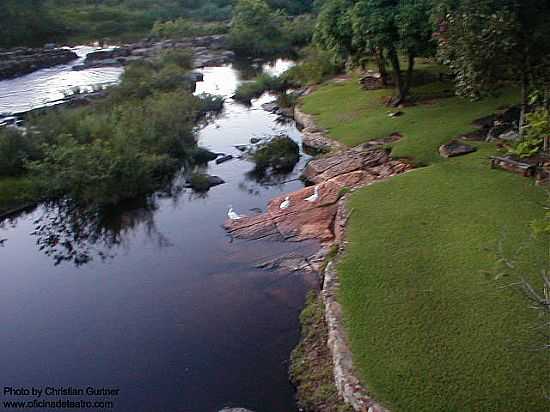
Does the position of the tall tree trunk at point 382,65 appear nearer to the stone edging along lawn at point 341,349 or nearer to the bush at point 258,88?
the bush at point 258,88

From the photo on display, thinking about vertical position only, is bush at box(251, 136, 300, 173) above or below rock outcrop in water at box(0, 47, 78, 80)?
above

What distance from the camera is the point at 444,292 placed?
12031mm

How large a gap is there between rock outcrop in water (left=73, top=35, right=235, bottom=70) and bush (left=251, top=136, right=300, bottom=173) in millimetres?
28689

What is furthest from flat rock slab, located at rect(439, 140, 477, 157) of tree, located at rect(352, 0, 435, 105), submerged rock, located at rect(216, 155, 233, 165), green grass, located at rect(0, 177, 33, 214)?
green grass, located at rect(0, 177, 33, 214)

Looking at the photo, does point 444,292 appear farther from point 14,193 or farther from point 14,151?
point 14,151

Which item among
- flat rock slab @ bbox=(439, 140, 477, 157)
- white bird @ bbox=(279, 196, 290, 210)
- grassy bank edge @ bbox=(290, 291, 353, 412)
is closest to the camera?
grassy bank edge @ bbox=(290, 291, 353, 412)

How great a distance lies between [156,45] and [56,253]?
154ft

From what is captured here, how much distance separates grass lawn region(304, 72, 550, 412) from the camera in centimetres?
966

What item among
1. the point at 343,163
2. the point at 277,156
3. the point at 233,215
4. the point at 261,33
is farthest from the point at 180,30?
the point at 233,215

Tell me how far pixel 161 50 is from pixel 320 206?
135 ft

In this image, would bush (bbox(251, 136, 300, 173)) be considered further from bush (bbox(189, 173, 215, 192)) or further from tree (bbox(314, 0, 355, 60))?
tree (bbox(314, 0, 355, 60))

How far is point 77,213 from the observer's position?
2228cm

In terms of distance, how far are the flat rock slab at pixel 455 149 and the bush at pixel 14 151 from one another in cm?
1669

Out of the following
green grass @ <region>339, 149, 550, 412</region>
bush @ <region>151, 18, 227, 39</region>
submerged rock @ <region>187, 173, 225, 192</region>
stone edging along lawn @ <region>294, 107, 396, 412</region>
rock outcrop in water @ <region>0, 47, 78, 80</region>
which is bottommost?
rock outcrop in water @ <region>0, 47, 78, 80</region>
